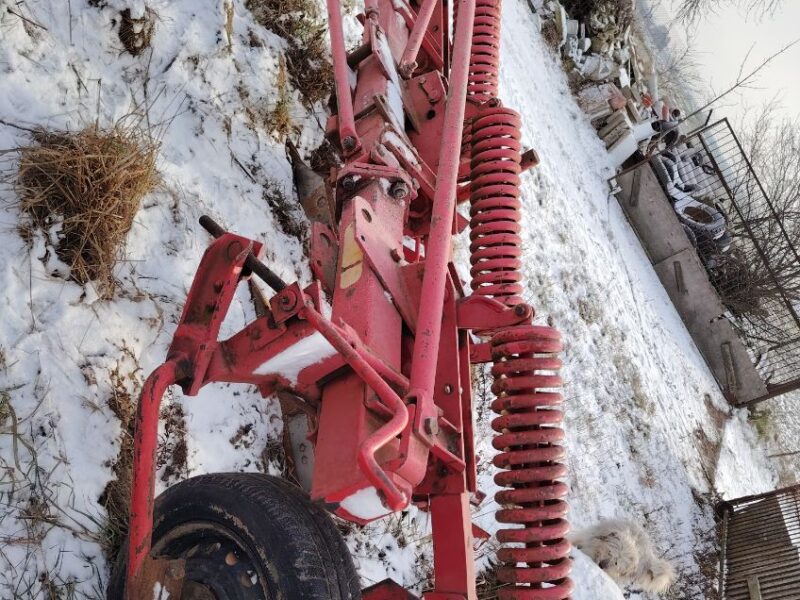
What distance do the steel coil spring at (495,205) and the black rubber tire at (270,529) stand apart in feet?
5.00

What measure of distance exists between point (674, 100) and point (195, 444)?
50.2 ft

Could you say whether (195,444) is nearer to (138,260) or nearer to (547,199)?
(138,260)

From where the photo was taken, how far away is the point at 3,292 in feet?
8.76

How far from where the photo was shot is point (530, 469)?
2473 millimetres

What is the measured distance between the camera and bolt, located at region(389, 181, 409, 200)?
3.05 metres

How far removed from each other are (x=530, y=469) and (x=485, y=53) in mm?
3195

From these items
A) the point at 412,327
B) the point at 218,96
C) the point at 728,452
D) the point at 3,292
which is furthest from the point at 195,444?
the point at 728,452

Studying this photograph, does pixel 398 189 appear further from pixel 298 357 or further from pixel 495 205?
pixel 298 357

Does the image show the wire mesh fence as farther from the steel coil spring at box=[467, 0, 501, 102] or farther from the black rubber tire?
the black rubber tire

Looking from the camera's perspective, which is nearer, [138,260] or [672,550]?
[138,260]

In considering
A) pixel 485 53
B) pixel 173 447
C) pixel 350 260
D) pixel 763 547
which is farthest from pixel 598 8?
pixel 173 447

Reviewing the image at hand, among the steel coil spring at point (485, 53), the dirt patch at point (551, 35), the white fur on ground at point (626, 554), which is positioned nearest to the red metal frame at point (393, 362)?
the steel coil spring at point (485, 53)

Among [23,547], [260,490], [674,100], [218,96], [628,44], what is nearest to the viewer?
[260,490]

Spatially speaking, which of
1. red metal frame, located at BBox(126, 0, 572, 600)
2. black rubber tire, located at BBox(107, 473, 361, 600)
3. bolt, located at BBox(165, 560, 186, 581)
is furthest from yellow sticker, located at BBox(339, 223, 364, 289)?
bolt, located at BBox(165, 560, 186, 581)
